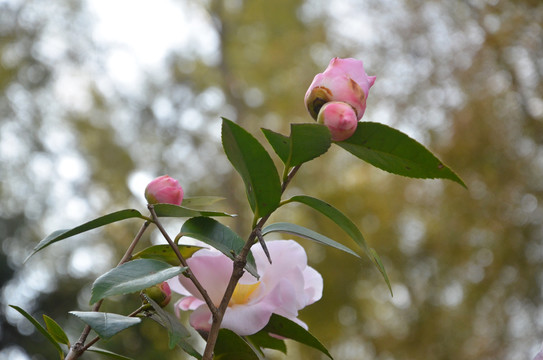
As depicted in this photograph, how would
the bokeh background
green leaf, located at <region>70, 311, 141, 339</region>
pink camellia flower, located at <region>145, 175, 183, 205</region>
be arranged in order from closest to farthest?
green leaf, located at <region>70, 311, 141, 339</region>, pink camellia flower, located at <region>145, 175, 183, 205</region>, the bokeh background

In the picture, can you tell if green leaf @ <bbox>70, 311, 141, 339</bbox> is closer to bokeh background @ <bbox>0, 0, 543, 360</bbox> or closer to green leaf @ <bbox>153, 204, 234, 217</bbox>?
green leaf @ <bbox>153, 204, 234, 217</bbox>

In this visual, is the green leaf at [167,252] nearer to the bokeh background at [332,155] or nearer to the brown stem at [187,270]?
the brown stem at [187,270]

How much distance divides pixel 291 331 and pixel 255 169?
0.29 ft

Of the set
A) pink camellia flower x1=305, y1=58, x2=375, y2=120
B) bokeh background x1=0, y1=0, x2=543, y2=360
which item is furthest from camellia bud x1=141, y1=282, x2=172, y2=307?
bokeh background x1=0, y1=0, x2=543, y2=360

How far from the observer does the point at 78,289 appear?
3547 millimetres

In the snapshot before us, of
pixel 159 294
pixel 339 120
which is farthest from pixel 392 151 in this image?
pixel 159 294

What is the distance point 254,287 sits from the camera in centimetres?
32

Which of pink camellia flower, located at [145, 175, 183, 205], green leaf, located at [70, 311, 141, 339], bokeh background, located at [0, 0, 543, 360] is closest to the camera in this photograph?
green leaf, located at [70, 311, 141, 339]

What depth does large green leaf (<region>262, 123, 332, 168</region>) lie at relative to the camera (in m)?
0.26

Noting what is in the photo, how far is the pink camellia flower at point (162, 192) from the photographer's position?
0.34 metres

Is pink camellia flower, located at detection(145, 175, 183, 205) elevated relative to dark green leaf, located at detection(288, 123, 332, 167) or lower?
lower

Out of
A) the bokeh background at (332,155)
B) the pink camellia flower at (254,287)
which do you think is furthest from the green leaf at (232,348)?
the bokeh background at (332,155)

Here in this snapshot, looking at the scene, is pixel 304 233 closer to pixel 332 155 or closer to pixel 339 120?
pixel 339 120

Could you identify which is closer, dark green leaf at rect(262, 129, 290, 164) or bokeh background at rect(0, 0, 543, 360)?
dark green leaf at rect(262, 129, 290, 164)
